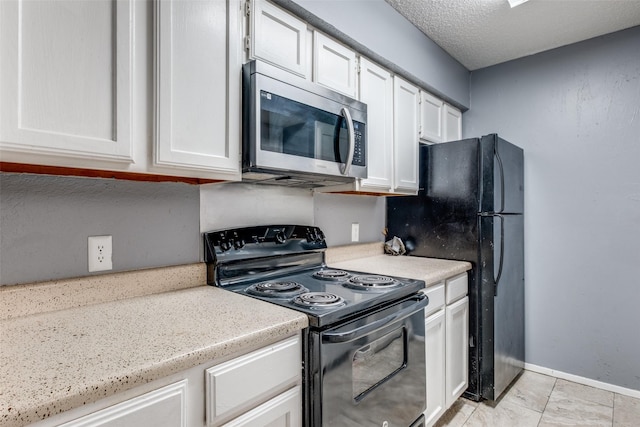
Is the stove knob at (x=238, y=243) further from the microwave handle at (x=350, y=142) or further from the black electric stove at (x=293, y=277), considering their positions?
the microwave handle at (x=350, y=142)

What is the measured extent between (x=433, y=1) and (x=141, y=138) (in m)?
1.83

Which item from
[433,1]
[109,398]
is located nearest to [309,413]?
[109,398]

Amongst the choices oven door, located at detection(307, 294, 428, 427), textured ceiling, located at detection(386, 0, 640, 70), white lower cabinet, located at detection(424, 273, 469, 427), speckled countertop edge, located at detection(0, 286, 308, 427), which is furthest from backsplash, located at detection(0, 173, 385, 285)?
textured ceiling, located at detection(386, 0, 640, 70)

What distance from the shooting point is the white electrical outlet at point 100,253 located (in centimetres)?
119

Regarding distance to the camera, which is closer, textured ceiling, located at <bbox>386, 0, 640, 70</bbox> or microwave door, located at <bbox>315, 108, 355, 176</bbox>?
microwave door, located at <bbox>315, 108, 355, 176</bbox>

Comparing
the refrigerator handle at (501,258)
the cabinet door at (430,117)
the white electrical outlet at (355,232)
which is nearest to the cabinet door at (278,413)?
the white electrical outlet at (355,232)

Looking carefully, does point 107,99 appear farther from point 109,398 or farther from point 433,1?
point 433,1

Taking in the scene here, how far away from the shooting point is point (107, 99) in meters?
0.97

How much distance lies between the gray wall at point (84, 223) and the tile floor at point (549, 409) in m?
1.79

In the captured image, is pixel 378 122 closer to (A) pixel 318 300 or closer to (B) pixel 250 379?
(A) pixel 318 300

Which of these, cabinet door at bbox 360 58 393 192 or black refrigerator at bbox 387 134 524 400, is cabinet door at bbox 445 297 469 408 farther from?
cabinet door at bbox 360 58 393 192

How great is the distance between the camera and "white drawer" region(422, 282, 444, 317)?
1766mm

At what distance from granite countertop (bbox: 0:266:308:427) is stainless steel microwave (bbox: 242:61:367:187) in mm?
561

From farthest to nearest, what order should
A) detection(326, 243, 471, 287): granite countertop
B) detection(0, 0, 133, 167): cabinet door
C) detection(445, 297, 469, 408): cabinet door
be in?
detection(445, 297, 469, 408): cabinet door < detection(326, 243, 471, 287): granite countertop < detection(0, 0, 133, 167): cabinet door
